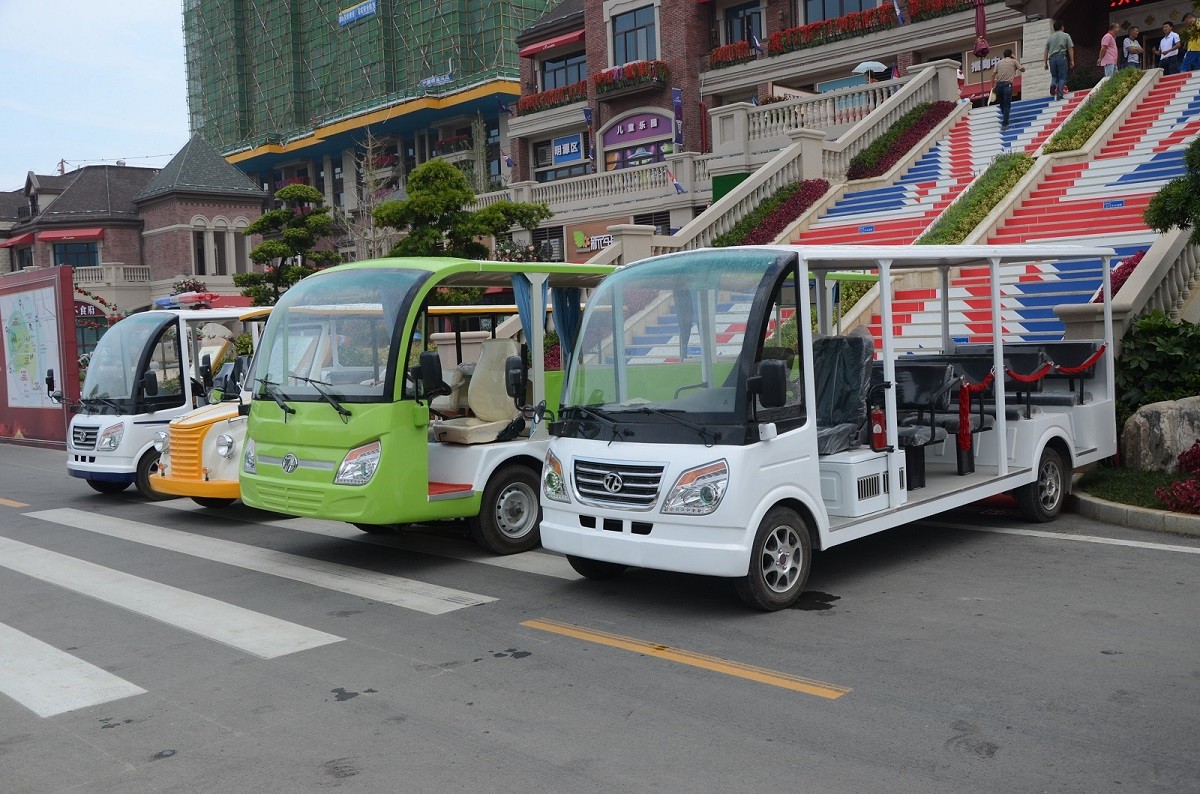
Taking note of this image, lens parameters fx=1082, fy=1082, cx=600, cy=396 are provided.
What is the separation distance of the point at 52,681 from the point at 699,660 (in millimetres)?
3793

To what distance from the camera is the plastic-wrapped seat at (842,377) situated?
8461 millimetres

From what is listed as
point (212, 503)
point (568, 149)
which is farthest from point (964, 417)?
point (568, 149)

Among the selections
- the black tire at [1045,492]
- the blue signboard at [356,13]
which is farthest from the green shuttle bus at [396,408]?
the blue signboard at [356,13]

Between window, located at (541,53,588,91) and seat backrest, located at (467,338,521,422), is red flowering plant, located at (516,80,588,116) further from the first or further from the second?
seat backrest, located at (467,338,521,422)

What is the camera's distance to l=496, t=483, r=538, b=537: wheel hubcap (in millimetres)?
9570

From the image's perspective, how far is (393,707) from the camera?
565 cm

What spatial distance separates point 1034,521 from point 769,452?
3.90m

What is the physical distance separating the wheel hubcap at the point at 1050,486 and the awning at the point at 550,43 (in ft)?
131

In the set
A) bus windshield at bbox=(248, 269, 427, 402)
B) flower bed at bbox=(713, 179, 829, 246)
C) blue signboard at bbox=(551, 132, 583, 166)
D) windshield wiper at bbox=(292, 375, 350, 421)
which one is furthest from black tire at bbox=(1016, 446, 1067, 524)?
blue signboard at bbox=(551, 132, 583, 166)

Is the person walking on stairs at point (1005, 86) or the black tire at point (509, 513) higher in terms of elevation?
the person walking on stairs at point (1005, 86)

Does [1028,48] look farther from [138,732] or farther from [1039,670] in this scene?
[138,732]

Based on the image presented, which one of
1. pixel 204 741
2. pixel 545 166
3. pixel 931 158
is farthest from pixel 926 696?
pixel 545 166

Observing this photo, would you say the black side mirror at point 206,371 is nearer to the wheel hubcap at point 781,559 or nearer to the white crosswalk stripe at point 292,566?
the white crosswalk stripe at point 292,566

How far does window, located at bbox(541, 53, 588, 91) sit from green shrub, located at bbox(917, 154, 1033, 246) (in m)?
28.2
